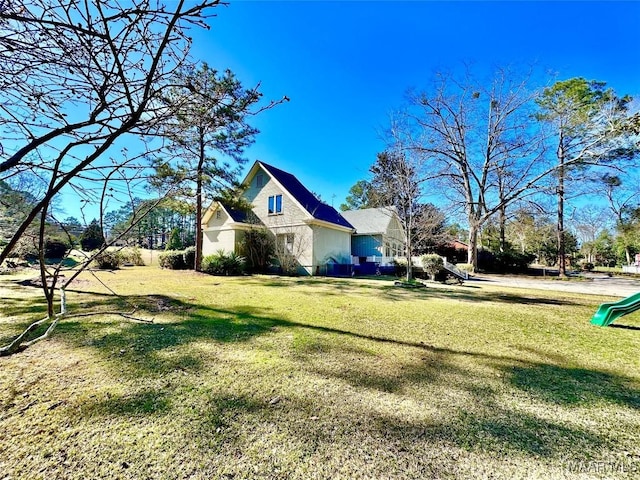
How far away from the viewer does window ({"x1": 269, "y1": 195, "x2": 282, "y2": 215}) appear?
59.2ft

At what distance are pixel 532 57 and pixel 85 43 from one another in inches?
898

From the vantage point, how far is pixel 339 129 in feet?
55.5

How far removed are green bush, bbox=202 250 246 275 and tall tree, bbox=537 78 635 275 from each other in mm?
20298

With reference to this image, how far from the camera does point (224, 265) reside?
1541cm

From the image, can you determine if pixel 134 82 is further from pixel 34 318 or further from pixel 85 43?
pixel 34 318

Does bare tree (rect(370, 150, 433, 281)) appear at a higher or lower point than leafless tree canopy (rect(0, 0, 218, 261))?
higher

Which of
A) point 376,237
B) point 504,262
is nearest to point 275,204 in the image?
point 376,237

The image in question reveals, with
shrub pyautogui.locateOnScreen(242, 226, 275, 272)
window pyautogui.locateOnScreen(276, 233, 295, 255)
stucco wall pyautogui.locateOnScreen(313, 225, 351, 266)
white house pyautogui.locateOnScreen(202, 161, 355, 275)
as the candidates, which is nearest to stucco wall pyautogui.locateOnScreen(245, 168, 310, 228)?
white house pyautogui.locateOnScreen(202, 161, 355, 275)

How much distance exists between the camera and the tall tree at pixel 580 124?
16.1 metres

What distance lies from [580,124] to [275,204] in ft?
64.0

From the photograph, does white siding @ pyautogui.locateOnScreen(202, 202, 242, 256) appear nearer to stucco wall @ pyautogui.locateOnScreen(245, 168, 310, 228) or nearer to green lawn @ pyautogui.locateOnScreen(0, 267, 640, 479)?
stucco wall @ pyautogui.locateOnScreen(245, 168, 310, 228)

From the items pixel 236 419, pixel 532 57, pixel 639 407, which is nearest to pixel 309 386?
pixel 236 419

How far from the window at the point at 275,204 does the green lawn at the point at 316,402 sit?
13322mm

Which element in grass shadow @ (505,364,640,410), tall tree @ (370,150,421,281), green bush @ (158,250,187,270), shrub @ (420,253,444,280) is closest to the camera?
grass shadow @ (505,364,640,410)
